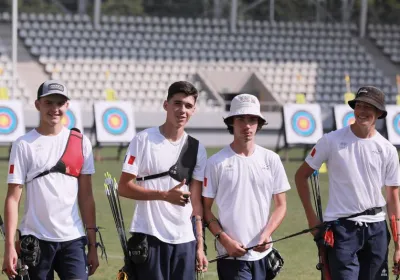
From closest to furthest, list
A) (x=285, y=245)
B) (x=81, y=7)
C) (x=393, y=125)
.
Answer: (x=285, y=245) < (x=393, y=125) < (x=81, y=7)

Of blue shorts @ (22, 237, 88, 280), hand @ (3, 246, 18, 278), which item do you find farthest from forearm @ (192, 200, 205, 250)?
hand @ (3, 246, 18, 278)

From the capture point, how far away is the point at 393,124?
24.9 meters

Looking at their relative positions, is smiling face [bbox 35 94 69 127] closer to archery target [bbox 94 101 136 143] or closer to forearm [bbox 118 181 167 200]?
forearm [bbox 118 181 167 200]

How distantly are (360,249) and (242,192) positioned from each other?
3.12 feet

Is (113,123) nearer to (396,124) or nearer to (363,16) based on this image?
(396,124)

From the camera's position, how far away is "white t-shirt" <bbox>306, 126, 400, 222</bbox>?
6.47 metres

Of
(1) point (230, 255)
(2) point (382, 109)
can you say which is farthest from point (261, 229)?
(2) point (382, 109)

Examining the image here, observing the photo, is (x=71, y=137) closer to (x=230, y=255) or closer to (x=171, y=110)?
(x=171, y=110)

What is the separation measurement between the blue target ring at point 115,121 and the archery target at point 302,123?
351 cm

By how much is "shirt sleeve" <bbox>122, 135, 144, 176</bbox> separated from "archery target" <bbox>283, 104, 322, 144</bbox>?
17697 mm

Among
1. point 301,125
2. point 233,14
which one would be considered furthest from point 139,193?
point 233,14

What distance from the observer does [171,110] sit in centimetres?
590

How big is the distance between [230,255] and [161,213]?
449 mm

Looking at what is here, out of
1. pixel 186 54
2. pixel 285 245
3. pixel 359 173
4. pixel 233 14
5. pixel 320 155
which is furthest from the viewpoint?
pixel 233 14
